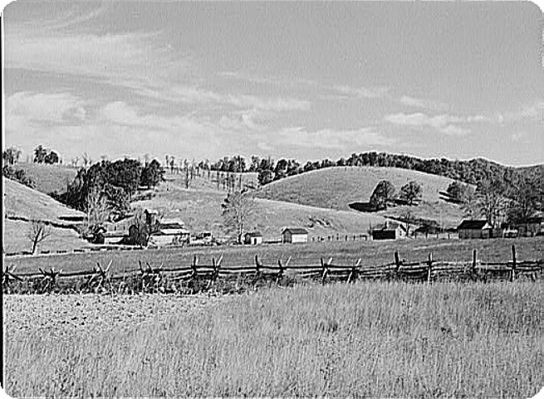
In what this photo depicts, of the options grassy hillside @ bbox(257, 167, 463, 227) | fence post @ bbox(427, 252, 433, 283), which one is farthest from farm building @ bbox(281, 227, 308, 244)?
fence post @ bbox(427, 252, 433, 283)

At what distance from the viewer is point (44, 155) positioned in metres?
3.49

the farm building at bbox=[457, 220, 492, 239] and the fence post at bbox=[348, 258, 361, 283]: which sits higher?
the farm building at bbox=[457, 220, 492, 239]

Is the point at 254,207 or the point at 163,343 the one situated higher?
the point at 254,207

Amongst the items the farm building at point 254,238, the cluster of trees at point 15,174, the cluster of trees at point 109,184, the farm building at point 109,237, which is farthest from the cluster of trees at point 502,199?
the cluster of trees at point 15,174

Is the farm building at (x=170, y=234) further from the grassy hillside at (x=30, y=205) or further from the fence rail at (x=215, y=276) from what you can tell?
the grassy hillside at (x=30, y=205)

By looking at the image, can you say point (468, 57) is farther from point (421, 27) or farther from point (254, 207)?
point (254, 207)

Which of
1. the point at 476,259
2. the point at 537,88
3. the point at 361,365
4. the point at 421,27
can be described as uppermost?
the point at 421,27

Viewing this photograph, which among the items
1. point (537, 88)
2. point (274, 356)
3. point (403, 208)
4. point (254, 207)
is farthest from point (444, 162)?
point (274, 356)

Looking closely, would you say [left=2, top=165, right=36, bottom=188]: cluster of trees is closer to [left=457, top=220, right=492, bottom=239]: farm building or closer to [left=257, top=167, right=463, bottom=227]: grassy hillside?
[left=257, top=167, right=463, bottom=227]: grassy hillside

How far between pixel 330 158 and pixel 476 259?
0.73 m

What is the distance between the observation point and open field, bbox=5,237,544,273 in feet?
11.8

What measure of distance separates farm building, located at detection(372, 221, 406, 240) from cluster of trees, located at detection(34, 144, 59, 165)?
1282 mm

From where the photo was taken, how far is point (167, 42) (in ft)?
11.7

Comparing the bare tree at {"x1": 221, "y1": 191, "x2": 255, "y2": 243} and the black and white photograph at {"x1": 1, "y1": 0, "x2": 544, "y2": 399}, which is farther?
the bare tree at {"x1": 221, "y1": 191, "x2": 255, "y2": 243}
